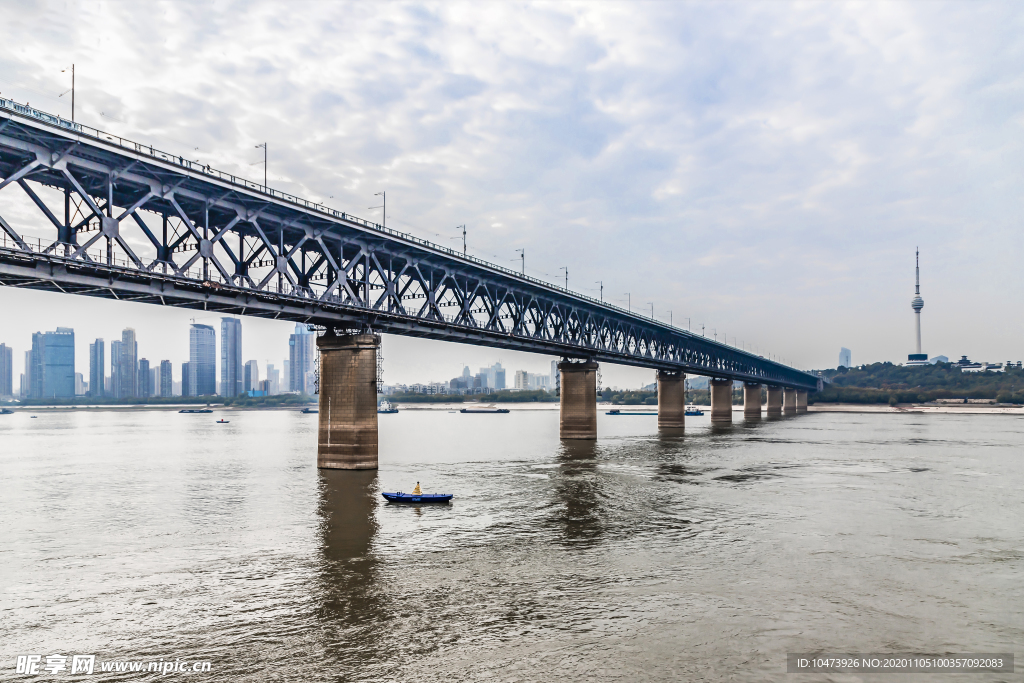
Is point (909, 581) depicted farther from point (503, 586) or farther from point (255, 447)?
point (255, 447)

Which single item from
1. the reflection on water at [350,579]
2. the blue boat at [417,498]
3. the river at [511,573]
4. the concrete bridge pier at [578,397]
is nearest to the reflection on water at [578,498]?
the river at [511,573]

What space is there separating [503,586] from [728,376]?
490 ft

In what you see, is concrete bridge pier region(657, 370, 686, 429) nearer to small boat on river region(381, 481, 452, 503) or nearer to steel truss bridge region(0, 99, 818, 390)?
steel truss bridge region(0, 99, 818, 390)

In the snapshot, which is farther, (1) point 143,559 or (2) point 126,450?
(2) point 126,450

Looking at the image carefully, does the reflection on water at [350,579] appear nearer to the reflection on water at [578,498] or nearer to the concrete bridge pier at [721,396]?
the reflection on water at [578,498]

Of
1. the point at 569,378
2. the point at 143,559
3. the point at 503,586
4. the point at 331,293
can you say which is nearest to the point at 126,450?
the point at 331,293

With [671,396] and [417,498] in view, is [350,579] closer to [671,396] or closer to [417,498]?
[417,498]

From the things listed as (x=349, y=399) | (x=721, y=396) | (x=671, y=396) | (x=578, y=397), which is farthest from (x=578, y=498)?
(x=721, y=396)

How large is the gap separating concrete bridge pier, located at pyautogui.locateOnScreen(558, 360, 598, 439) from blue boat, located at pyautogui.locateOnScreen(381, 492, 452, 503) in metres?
56.6

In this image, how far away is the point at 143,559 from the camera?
29.8 m

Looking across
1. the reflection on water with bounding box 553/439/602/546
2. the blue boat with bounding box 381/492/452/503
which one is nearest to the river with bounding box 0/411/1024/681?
the reflection on water with bounding box 553/439/602/546

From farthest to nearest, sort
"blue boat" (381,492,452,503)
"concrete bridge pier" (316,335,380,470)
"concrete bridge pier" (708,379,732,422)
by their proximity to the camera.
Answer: "concrete bridge pier" (708,379,732,422), "concrete bridge pier" (316,335,380,470), "blue boat" (381,492,452,503)

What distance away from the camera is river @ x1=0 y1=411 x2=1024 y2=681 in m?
19.4

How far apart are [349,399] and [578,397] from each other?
166 feet
